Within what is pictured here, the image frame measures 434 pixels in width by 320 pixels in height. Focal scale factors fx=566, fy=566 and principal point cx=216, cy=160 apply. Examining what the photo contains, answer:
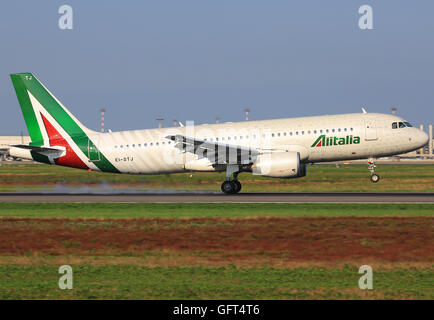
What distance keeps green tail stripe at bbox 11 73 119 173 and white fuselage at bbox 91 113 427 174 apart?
1761 millimetres

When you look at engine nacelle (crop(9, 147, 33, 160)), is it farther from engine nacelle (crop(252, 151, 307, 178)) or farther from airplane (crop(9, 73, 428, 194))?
engine nacelle (crop(252, 151, 307, 178))

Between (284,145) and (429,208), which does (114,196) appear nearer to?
(284,145)

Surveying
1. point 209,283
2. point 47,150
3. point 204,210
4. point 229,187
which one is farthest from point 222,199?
point 209,283

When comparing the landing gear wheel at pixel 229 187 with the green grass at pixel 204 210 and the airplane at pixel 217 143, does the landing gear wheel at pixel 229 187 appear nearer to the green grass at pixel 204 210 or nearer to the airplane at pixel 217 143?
the airplane at pixel 217 143

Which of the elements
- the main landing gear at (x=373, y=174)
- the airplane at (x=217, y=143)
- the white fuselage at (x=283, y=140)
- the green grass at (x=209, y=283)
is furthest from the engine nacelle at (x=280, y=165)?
the green grass at (x=209, y=283)

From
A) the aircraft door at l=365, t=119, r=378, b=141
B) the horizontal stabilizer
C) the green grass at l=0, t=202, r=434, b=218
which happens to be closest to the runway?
the green grass at l=0, t=202, r=434, b=218

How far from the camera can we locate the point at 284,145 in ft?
118

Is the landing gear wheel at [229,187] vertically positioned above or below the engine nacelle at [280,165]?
below

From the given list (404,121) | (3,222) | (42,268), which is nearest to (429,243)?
(42,268)

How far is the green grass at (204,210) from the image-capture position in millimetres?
26281

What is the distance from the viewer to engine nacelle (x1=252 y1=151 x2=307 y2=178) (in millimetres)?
34062

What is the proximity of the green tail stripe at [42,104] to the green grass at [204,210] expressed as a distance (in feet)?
27.3

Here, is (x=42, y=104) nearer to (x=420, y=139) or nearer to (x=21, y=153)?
(x=21, y=153)
